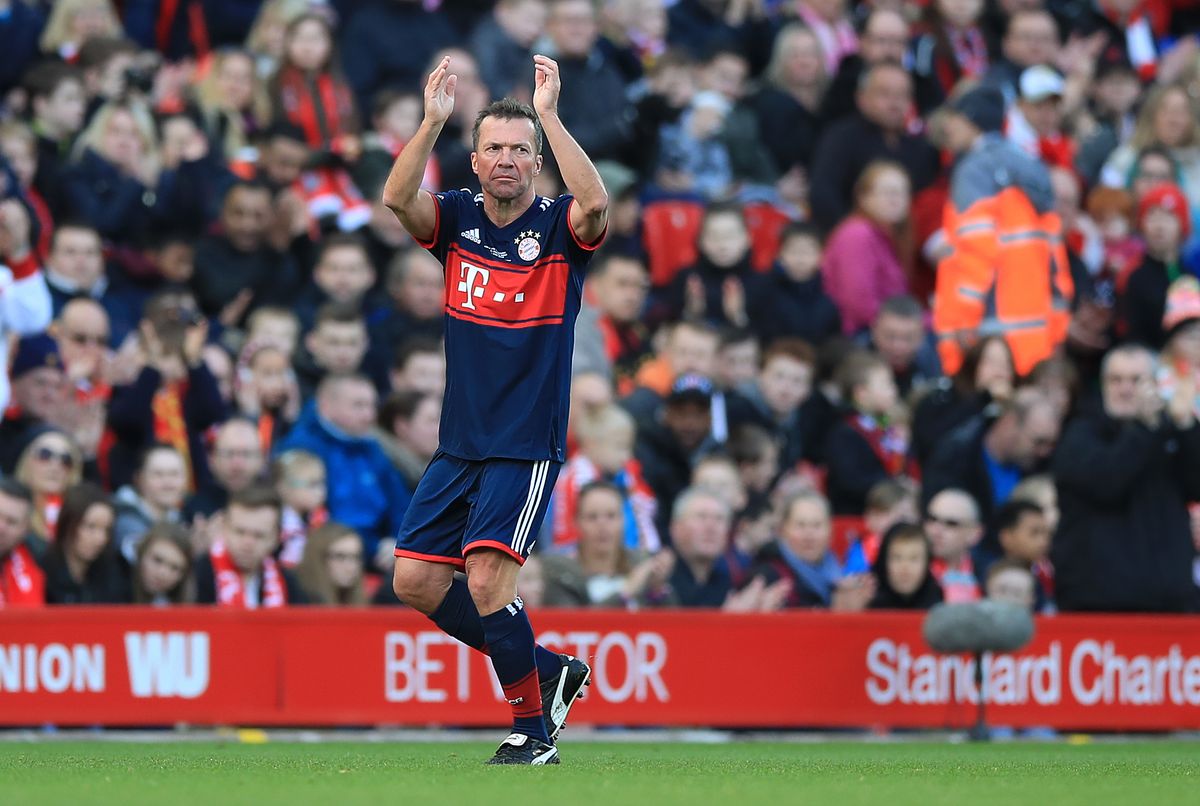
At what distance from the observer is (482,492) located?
8.88m

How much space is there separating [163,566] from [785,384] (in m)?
4.67

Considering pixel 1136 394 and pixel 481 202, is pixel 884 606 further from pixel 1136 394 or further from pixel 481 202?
pixel 481 202

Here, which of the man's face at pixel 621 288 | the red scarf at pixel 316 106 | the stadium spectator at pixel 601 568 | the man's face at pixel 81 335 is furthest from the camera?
the red scarf at pixel 316 106

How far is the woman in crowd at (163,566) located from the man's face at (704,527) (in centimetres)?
294

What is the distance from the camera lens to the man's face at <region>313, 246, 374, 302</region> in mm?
15445

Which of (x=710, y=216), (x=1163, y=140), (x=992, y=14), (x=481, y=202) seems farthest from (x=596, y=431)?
A: (x=992, y=14)

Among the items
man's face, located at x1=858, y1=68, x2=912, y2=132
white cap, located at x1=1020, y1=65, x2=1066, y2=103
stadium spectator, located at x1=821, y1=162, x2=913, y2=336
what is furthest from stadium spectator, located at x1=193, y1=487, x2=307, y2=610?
white cap, located at x1=1020, y1=65, x2=1066, y2=103

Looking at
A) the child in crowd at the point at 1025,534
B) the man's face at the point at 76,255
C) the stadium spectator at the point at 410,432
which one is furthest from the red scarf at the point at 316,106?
the child in crowd at the point at 1025,534

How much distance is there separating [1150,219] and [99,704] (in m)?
8.68

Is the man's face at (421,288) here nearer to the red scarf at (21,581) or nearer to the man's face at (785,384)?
the man's face at (785,384)

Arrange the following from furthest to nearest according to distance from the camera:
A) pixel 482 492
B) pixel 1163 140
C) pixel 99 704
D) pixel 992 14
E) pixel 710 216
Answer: pixel 992 14 → pixel 1163 140 → pixel 710 216 → pixel 99 704 → pixel 482 492

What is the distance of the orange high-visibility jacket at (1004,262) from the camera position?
16.6 m

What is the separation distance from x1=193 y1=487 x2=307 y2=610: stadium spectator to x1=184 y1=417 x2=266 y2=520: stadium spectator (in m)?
0.41

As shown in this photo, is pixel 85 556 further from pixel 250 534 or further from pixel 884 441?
pixel 884 441
